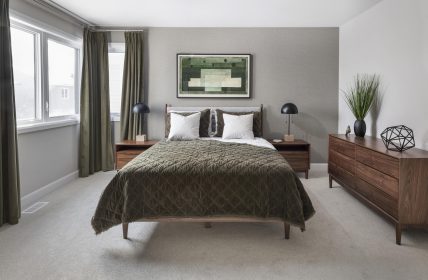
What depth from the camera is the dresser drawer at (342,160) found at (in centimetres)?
387

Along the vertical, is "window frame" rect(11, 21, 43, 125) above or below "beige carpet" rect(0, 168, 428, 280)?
above

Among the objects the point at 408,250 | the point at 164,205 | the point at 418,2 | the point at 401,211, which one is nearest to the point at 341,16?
the point at 418,2

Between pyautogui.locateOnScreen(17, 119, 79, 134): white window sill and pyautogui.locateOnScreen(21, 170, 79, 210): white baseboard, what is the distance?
2.41ft

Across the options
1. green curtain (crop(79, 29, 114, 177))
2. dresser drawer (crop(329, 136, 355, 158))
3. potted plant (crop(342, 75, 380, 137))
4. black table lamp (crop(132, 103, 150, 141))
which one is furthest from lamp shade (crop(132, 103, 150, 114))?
potted plant (crop(342, 75, 380, 137))

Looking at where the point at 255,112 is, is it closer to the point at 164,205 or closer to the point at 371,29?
the point at 371,29

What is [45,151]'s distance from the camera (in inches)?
167

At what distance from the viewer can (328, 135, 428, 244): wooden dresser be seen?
277 cm

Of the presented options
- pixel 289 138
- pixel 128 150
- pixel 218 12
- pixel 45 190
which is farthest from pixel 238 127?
pixel 45 190

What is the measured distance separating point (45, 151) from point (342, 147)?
146 inches

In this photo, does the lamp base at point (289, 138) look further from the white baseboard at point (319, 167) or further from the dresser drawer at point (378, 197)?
the dresser drawer at point (378, 197)

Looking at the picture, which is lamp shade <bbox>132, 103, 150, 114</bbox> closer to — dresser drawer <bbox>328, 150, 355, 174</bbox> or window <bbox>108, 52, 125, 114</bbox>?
window <bbox>108, 52, 125, 114</bbox>

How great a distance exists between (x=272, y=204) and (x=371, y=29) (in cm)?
299

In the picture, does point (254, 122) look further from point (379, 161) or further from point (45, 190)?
point (45, 190)

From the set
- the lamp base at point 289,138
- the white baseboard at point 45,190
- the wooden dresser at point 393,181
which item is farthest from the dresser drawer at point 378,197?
the white baseboard at point 45,190
